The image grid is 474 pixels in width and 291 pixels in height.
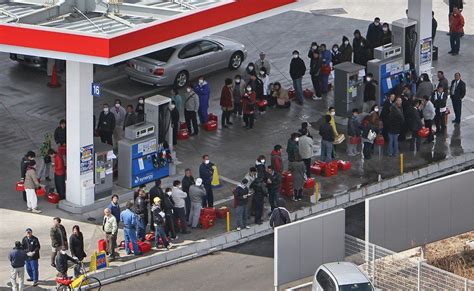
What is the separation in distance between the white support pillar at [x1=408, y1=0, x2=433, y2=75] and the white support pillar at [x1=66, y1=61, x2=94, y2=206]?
1128cm

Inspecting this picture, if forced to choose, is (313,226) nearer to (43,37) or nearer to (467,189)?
(467,189)

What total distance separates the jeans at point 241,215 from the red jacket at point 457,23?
13782 mm

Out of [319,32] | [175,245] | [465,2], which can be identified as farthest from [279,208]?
Result: [465,2]

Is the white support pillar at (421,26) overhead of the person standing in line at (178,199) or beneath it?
overhead

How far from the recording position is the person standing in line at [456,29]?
46250 mm

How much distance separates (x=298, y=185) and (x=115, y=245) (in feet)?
16.7

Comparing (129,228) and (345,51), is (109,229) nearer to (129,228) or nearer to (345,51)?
(129,228)

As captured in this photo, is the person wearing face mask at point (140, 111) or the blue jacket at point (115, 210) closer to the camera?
the blue jacket at point (115, 210)

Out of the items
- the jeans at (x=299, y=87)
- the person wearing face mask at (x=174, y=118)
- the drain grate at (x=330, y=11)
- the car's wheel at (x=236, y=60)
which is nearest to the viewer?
the person wearing face mask at (x=174, y=118)

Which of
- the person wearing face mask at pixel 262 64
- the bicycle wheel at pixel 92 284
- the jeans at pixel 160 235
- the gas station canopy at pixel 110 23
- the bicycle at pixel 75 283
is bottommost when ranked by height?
the bicycle wheel at pixel 92 284

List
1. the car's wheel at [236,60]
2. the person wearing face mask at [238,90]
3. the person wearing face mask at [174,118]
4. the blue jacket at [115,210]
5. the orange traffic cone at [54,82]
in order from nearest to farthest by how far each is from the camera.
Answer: the blue jacket at [115,210] → the person wearing face mask at [174,118] → the person wearing face mask at [238,90] → the orange traffic cone at [54,82] → the car's wheel at [236,60]

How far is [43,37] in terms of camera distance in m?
33.8

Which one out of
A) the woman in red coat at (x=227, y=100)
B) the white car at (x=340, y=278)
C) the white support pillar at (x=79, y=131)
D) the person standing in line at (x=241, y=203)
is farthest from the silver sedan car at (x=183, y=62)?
the white car at (x=340, y=278)

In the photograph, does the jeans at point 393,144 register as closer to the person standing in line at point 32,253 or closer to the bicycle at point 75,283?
the bicycle at point 75,283
